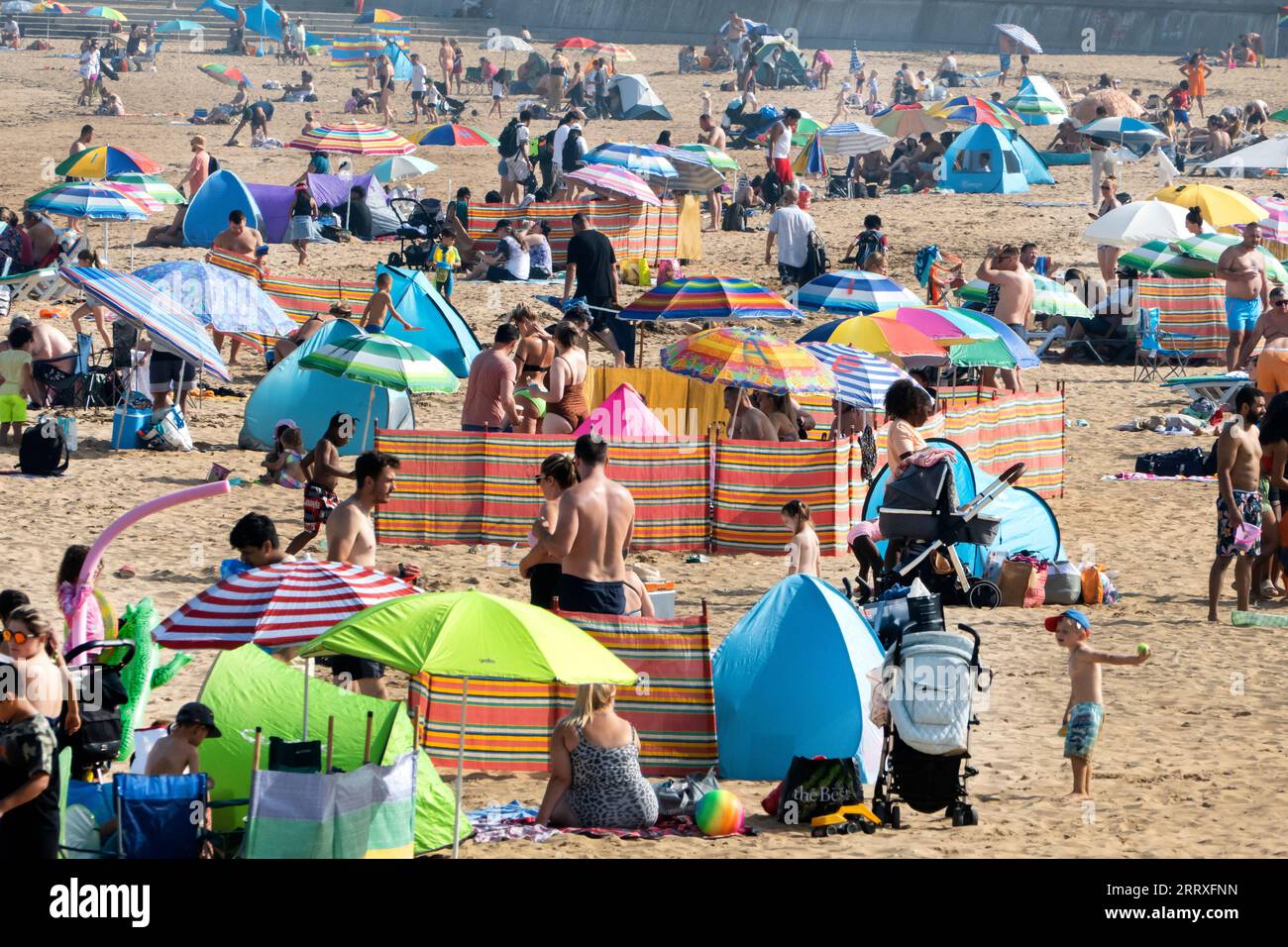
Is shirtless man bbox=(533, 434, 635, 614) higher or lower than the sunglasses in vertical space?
higher

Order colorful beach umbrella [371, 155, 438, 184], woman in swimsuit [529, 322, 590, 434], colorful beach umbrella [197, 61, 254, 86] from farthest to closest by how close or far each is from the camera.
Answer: colorful beach umbrella [197, 61, 254, 86] < colorful beach umbrella [371, 155, 438, 184] < woman in swimsuit [529, 322, 590, 434]

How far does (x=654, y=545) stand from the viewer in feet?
45.5

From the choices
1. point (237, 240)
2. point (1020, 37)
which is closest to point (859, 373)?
point (237, 240)

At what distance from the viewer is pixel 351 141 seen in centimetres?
2716

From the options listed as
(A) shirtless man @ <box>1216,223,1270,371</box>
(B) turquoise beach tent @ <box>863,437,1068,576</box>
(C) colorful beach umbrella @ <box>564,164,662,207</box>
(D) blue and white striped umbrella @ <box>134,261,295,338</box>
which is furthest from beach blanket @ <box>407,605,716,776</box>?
(C) colorful beach umbrella @ <box>564,164,662,207</box>

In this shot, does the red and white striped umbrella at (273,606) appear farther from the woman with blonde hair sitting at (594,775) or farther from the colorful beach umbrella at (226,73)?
the colorful beach umbrella at (226,73)

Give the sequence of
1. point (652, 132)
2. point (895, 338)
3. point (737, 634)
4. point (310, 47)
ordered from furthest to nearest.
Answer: point (310, 47) → point (652, 132) → point (895, 338) → point (737, 634)

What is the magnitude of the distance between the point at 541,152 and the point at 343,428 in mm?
17245

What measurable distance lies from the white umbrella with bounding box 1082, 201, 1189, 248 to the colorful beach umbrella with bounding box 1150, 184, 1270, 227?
43.6 inches

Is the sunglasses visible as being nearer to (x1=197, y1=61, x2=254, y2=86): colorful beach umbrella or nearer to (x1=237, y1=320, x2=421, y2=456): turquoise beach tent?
(x1=237, y1=320, x2=421, y2=456): turquoise beach tent

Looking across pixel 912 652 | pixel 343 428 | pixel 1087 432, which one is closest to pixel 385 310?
pixel 343 428

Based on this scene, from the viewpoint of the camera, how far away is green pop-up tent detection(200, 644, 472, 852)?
7980mm

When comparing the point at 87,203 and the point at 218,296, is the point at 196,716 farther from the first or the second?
the point at 87,203

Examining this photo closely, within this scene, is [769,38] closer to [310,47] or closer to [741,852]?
[310,47]
